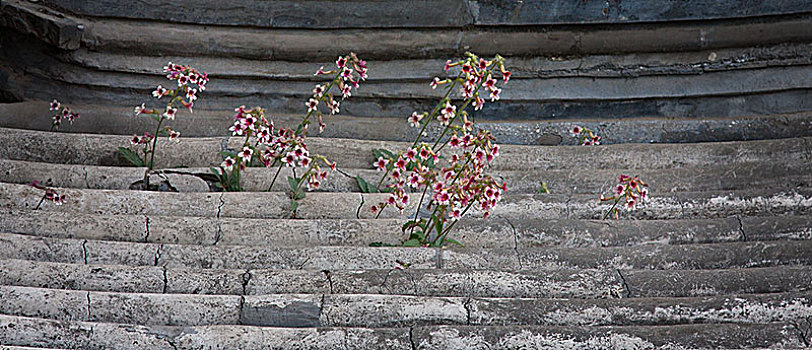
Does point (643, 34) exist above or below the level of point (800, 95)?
above

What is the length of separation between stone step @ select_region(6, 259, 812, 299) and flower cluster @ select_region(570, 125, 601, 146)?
3.96 ft

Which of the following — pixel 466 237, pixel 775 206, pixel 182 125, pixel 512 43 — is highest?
pixel 512 43

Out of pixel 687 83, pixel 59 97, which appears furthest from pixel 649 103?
pixel 59 97

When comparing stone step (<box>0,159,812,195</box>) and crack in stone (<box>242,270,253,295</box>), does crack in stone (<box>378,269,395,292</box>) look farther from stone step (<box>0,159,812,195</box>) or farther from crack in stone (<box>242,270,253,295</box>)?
stone step (<box>0,159,812,195</box>)

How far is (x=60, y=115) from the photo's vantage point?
11.9 ft

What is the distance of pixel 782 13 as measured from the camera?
3889 millimetres

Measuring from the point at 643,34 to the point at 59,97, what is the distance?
117 inches

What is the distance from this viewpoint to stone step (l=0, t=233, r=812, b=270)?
8.44 ft

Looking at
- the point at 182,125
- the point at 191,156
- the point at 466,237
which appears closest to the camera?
the point at 466,237

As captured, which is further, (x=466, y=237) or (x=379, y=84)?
(x=379, y=84)

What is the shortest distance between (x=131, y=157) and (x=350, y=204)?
3.21 ft

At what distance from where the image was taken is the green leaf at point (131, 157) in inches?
128

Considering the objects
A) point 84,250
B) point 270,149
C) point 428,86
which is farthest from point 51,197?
point 428,86

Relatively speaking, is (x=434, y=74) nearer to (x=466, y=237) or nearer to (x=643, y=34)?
(x=643, y=34)
